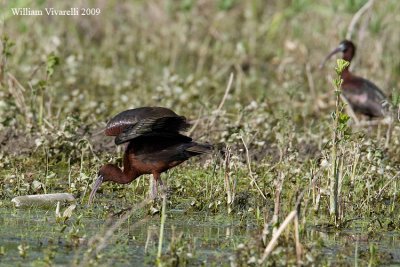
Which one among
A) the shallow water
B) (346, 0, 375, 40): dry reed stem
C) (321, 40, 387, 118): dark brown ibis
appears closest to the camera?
the shallow water

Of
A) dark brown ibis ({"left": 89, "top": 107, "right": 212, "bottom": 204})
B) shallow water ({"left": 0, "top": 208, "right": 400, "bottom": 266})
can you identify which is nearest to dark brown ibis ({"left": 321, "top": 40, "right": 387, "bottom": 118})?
dark brown ibis ({"left": 89, "top": 107, "right": 212, "bottom": 204})

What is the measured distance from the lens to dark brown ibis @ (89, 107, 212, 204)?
718 cm

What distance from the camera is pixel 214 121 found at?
30.1ft

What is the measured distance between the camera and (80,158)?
8.41 metres

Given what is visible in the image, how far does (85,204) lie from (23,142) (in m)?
1.77

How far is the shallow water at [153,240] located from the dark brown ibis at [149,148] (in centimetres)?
55

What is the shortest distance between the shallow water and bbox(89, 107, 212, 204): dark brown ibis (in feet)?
1.81

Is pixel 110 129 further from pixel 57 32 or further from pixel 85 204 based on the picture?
pixel 57 32

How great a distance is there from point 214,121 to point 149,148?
1.71 meters

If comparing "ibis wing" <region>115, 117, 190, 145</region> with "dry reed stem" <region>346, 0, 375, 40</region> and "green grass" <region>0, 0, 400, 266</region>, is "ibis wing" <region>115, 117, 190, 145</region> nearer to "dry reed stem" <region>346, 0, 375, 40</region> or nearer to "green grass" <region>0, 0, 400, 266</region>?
"green grass" <region>0, 0, 400, 266</region>

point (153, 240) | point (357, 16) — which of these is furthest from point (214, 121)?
point (153, 240)

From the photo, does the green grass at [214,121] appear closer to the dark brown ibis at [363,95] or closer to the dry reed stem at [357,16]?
the dry reed stem at [357,16]

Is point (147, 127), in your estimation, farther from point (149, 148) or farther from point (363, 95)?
point (363, 95)

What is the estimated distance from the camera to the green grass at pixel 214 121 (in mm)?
6121
